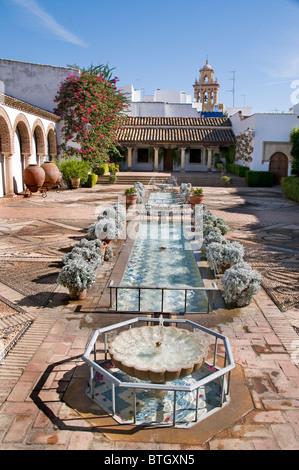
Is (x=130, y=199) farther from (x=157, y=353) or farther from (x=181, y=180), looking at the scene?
(x=157, y=353)

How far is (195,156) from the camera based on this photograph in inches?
1328

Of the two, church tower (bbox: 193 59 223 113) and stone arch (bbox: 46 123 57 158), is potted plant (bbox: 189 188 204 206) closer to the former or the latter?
stone arch (bbox: 46 123 57 158)

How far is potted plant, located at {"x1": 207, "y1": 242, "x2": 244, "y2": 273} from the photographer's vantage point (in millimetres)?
8116

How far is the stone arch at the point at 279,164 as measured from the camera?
90.5ft

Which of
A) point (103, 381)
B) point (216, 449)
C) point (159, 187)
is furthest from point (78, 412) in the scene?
point (159, 187)

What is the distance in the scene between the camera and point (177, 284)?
8242mm

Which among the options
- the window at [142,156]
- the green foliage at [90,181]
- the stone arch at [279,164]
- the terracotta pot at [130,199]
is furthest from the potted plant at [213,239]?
the window at [142,156]

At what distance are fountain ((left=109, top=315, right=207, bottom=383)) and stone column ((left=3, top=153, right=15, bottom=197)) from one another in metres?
14.2

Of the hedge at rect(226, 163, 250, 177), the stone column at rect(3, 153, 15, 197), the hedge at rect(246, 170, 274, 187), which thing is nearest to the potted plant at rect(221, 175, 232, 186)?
the hedge at rect(246, 170, 274, 187)

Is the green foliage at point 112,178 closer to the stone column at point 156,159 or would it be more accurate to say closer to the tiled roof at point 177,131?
the tiled roof at point 177,131

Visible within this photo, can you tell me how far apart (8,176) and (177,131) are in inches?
737
